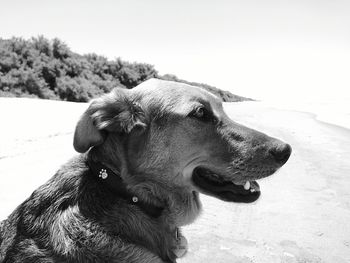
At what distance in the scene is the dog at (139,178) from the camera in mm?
2381

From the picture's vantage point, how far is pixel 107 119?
2568mm

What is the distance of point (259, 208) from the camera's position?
5.14m

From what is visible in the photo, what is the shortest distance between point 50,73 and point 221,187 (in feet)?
63.2

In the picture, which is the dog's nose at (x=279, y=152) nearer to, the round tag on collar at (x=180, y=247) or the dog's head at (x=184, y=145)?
the dog's head at (x=184, y=145)

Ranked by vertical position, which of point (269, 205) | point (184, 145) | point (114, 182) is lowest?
point (269, 205)

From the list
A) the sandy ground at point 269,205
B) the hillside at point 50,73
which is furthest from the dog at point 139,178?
the hillside at point 50,73

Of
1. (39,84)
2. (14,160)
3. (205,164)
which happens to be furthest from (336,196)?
(39,84)

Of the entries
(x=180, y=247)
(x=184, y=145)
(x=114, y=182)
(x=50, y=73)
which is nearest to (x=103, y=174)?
(x=114, y=182)

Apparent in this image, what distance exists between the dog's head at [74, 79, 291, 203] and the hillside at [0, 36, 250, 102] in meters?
15.0

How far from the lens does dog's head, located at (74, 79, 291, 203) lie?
264 centimetres

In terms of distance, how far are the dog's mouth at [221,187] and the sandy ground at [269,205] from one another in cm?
113

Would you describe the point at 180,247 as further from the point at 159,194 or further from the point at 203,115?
the point at 203,115

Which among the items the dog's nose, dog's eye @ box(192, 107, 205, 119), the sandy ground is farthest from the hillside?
the dog's nose

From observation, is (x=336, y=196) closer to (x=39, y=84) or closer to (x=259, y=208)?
(x=259, y=208)
